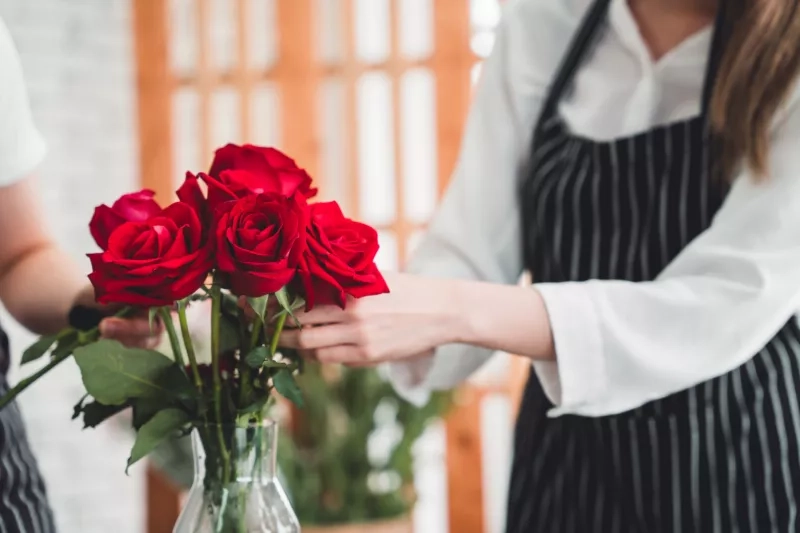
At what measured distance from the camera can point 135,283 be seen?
2.01ft

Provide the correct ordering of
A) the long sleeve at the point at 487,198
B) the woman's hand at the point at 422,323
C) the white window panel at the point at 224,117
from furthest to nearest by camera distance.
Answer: the white window panel at the point at 224,117 → the long sleeve at the point at 487,198 → the woman's hand at the point at 422,323

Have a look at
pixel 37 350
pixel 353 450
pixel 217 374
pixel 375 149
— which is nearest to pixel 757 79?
pixel 217 374

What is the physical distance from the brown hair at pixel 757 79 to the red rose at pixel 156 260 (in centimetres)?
64

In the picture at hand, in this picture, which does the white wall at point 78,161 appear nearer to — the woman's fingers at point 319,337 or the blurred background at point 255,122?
the blurred background at point 255,122

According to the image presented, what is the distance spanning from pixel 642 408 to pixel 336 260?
552 millimetres

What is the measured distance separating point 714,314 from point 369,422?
156 cm

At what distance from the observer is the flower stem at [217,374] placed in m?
0.67

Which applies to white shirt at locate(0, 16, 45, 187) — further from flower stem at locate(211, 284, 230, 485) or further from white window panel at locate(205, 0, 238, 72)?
white window panel at locate(205, 0, 238, 72)

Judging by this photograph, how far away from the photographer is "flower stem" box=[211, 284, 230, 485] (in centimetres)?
67

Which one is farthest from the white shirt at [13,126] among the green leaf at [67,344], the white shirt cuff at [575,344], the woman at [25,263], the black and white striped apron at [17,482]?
the white shirt cuff at [575,344]

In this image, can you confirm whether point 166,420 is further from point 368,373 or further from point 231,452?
point 368,373

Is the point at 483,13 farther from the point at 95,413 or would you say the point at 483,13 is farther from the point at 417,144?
the point at 95,413

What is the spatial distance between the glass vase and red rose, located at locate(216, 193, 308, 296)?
118mm

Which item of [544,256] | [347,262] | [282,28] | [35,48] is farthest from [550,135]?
[35,48]
